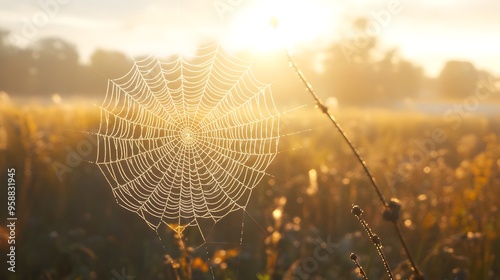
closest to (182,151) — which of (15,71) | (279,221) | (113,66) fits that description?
(279,221)

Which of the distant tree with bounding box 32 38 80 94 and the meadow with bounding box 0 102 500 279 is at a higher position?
the distant tree with bounding box 32 38 80 94

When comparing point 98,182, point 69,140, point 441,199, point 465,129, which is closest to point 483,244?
point 441,199

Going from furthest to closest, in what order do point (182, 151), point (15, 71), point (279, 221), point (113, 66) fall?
point (15, 71) → point (113, 66) → point (182, 151) → point (279, 221)

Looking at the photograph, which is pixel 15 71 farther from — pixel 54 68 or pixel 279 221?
pixel 279 221

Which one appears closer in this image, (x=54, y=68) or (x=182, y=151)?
(x=182, y=151)

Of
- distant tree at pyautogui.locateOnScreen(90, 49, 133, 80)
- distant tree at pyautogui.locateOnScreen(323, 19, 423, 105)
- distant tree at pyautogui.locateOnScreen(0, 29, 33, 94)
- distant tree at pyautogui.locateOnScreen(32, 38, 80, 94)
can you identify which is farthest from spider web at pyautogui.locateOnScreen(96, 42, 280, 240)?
distant tree at pyautogui.locateOnScreen(32, 38, 80, 94)

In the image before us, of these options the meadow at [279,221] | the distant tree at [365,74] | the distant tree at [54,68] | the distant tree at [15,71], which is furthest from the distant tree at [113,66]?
the distant tree at [365,74]

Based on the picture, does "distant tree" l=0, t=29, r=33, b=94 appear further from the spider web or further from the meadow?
the spider web

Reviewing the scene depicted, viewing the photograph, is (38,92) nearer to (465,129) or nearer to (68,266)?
(465,129)
